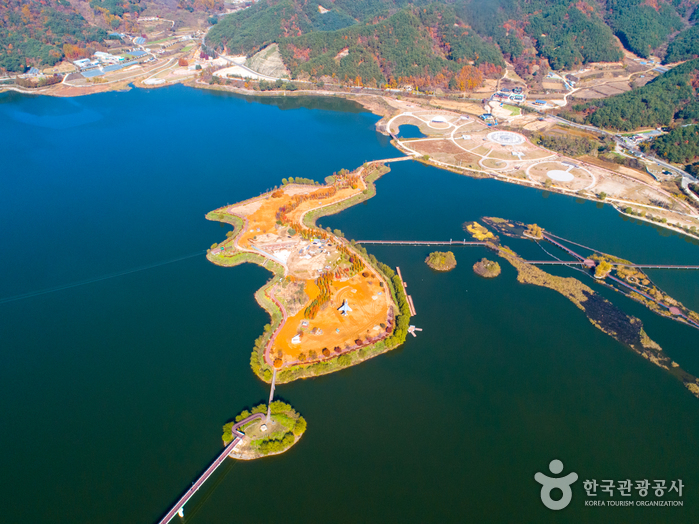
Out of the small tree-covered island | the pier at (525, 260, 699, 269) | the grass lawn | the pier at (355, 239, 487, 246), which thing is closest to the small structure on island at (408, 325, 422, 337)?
the small tree-covered island

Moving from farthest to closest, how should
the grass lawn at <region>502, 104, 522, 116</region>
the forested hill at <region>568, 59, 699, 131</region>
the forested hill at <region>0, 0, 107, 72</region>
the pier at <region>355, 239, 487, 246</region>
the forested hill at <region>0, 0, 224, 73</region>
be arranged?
the forested hill at <region>0, 0, 107, 72</region> < the forested hill at <region>0, 0, 224, 73</region> < the grass lawn at <region>502, 104, 522, 116</region> < the forested hill at <region>568, 59, 699, 131</region> < the pier at <region>355, 239, 487, 246</region>

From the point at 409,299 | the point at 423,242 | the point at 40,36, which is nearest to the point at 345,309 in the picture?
the point at 409,299

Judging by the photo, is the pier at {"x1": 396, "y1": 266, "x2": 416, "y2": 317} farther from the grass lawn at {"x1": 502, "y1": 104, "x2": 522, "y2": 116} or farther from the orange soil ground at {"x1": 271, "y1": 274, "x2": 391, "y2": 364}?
the grass lawn at {"x1": 502, "y1": 104, "x2": 522, "y2": 116}

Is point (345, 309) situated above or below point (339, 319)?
above

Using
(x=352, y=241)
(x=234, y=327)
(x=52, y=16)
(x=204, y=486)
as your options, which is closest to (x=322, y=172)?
(x=352, y=241)

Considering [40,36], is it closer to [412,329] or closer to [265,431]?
[412,329]

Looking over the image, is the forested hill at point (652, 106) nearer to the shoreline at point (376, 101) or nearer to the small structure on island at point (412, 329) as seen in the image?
the shoreline at point (376, 101)
